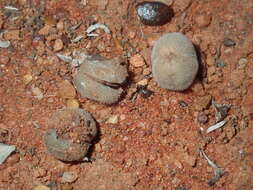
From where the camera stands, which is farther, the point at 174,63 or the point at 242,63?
the point at 242,63

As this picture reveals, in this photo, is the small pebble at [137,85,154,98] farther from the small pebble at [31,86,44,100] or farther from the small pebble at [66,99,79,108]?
the small pebble at [31,86,44,100]

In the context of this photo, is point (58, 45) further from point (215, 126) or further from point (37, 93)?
point (215, 126)

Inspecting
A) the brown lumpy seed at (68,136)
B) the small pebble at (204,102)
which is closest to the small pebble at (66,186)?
the brown lumpy seed at (68,136)

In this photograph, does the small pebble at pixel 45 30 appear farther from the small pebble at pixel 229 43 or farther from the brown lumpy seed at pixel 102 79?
the small pebble at pixel 229 43

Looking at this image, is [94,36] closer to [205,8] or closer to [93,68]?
[93,68]

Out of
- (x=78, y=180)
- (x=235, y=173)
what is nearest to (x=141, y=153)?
(x=78, y=180)

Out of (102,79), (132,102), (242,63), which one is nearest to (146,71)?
(132,102)

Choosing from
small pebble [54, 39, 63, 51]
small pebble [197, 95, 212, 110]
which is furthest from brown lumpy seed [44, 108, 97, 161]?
small pebble [197, 95, 212, 110]
